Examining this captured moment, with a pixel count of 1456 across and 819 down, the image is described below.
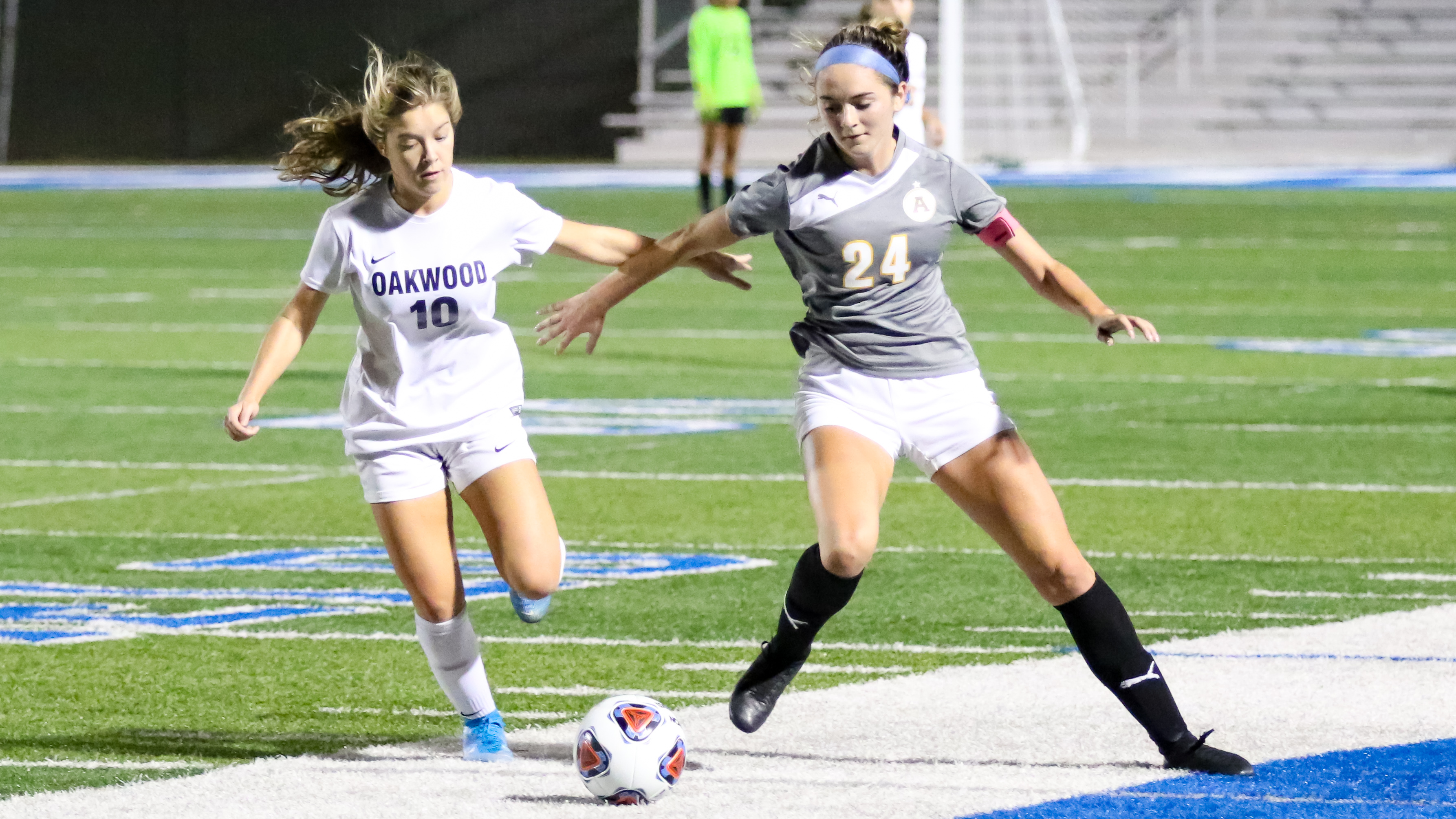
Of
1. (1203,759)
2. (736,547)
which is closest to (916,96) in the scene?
(736,547)

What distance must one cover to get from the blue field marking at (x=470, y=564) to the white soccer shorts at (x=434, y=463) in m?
2.85

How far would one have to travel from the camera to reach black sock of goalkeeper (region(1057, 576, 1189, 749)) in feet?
19.4

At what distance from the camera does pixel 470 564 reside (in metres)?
9.55

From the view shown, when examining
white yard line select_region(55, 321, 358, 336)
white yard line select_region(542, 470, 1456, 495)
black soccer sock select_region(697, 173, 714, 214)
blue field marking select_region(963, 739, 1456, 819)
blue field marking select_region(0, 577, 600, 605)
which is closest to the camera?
blue field marking select_region(963, 739, 1456, 819)

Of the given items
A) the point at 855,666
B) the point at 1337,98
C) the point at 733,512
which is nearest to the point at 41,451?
the point at 733,512

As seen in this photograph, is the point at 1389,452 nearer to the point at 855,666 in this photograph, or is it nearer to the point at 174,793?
the point at 855,666

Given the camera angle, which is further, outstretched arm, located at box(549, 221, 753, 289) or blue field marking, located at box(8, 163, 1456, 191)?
blue field marking, located at box(8, 163, 1456, 191)

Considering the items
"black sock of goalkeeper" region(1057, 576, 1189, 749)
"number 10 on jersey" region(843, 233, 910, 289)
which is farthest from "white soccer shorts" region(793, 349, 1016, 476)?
"black sock of goalkeeper" region(1057, 576, 1189, 749)

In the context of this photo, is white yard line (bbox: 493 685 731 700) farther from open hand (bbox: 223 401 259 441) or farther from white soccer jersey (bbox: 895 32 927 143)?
white soccer jersey (bbox: 895 32 927 143)

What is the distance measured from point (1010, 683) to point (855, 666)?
0.56 m

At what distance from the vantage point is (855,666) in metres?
7.41

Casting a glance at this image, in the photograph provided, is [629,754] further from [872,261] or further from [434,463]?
[872,261]

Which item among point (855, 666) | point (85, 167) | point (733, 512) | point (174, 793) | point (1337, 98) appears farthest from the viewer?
point (85, 167)

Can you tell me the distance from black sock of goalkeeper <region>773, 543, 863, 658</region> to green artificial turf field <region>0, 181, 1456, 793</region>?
2.24 feet
